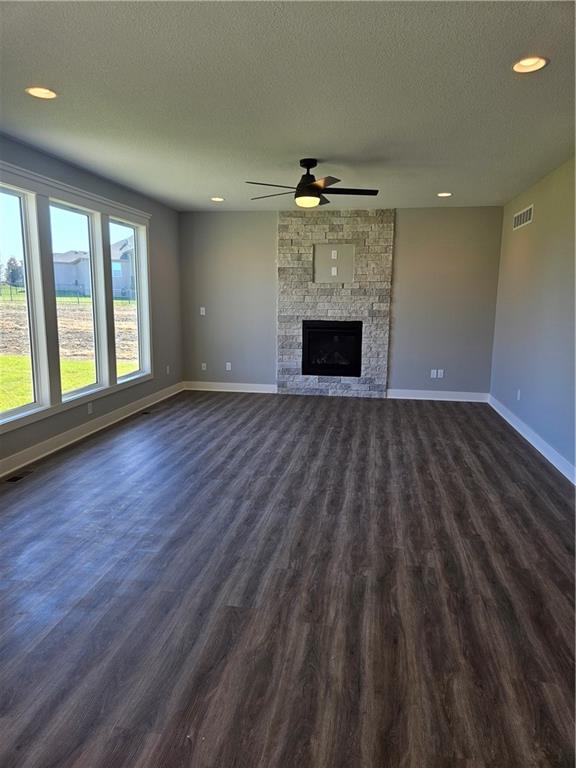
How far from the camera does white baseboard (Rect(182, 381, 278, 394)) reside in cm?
730

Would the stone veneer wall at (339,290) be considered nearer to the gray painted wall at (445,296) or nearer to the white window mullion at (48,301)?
the gray painted wall at (445,296)

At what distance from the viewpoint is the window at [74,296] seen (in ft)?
14.8

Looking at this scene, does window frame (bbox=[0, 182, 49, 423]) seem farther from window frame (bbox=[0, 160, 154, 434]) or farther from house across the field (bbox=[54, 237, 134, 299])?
house across the field (bbox=[54, 237, 134, 299])

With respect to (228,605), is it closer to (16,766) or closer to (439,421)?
(16,766)

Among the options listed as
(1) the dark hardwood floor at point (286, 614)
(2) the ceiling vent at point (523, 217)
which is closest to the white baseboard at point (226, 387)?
(1) the dark hardwood floor at point (286, 614)

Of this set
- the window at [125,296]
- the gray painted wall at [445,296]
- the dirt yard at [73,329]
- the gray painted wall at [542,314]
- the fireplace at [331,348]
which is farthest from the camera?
the fireplace at [331,348]

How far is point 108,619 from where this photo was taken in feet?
7.00

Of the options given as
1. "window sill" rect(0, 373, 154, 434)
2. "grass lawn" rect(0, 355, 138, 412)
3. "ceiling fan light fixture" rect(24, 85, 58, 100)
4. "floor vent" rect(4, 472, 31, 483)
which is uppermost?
"ceiling fan light fixture" rect(24, 85, 58, 100)

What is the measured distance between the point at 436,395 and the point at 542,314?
238 centimetres

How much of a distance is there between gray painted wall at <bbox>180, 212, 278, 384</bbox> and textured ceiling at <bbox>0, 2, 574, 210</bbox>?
2443 mm

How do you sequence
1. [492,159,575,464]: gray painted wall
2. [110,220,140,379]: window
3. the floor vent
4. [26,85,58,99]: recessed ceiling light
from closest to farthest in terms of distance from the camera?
[26,85,58,99]: recessed ceiling light < the floor vent < [492,159,575,464]: gray painted wall < [110,220,140,379]: window

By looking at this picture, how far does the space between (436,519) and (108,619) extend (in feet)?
6.90

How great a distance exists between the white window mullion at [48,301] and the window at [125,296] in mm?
1149

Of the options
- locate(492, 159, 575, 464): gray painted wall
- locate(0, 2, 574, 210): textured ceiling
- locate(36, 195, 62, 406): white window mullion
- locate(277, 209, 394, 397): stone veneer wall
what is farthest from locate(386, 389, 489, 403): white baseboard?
locate(36, 195, 62, 406): white window mullion
